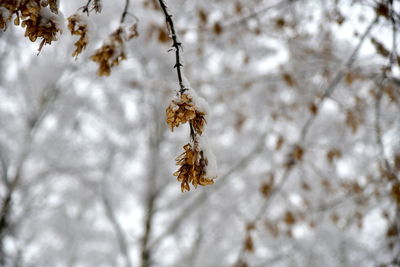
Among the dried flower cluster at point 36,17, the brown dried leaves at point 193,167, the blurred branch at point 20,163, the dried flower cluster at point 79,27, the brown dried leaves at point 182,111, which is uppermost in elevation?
the blurred branch at point 20,163

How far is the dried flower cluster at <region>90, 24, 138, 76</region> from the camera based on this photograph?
1420mm

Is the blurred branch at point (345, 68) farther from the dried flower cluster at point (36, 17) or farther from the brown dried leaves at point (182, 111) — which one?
the dried flower cluster at point (36, 17)

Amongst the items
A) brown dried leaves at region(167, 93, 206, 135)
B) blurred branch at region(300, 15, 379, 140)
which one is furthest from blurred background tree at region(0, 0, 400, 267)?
brown dried leaves at region(167, 93, 206, 135)

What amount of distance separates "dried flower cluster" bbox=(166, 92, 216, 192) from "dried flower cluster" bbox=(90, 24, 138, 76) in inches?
22.9

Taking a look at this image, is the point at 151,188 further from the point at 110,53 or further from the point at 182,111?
the point at 182,111

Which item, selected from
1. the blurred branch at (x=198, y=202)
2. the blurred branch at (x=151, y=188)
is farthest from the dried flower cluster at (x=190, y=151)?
the blurred branch at (x=151, y=188)

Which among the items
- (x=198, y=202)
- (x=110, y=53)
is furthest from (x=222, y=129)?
(x=110, y=53)

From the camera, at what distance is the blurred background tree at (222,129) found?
3.05 m

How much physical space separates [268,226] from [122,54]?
10.3 feet

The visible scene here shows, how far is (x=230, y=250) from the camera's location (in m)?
7.56

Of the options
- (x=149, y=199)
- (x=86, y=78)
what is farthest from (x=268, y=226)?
(x=86, y=78)

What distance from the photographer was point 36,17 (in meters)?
1.05

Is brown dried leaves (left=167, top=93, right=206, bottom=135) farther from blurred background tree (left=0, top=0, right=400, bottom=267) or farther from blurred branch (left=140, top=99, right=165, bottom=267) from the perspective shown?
blurred branch (left=140, top=99, right=165, bottom=267)

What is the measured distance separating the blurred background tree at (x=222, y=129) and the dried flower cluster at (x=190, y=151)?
0.83 metres
